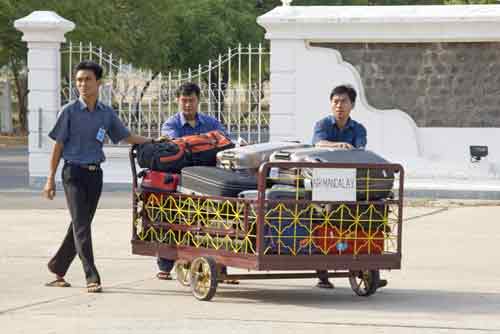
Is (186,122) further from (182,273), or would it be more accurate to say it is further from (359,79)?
(359,79)

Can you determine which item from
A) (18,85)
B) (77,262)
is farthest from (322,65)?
(18,85)

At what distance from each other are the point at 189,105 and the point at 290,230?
1721 millimetres

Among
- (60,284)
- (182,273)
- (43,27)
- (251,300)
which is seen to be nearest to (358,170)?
(251,300)

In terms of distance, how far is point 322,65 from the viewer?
1991 centimetres

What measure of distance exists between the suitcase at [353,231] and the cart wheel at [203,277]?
0.74 m

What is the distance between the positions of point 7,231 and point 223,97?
6.48 metres

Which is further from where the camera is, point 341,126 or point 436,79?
point 436,79

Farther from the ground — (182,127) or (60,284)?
(182,127)

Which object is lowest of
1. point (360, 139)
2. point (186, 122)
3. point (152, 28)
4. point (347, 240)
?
point (347, 240)

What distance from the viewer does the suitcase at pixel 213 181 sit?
9688 millimetres

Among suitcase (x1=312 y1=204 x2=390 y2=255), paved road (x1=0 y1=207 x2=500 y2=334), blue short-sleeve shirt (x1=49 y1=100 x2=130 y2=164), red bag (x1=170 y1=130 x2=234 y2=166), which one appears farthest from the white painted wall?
suitcase (x1=312 y1=204 x2=390 y2=255)

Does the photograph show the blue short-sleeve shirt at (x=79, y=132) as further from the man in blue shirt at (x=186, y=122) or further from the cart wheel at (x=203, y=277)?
the cart wheel at (x=203, y=277)

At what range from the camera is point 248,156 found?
9.93 metres

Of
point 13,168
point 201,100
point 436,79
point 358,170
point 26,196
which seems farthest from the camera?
point 13,168
